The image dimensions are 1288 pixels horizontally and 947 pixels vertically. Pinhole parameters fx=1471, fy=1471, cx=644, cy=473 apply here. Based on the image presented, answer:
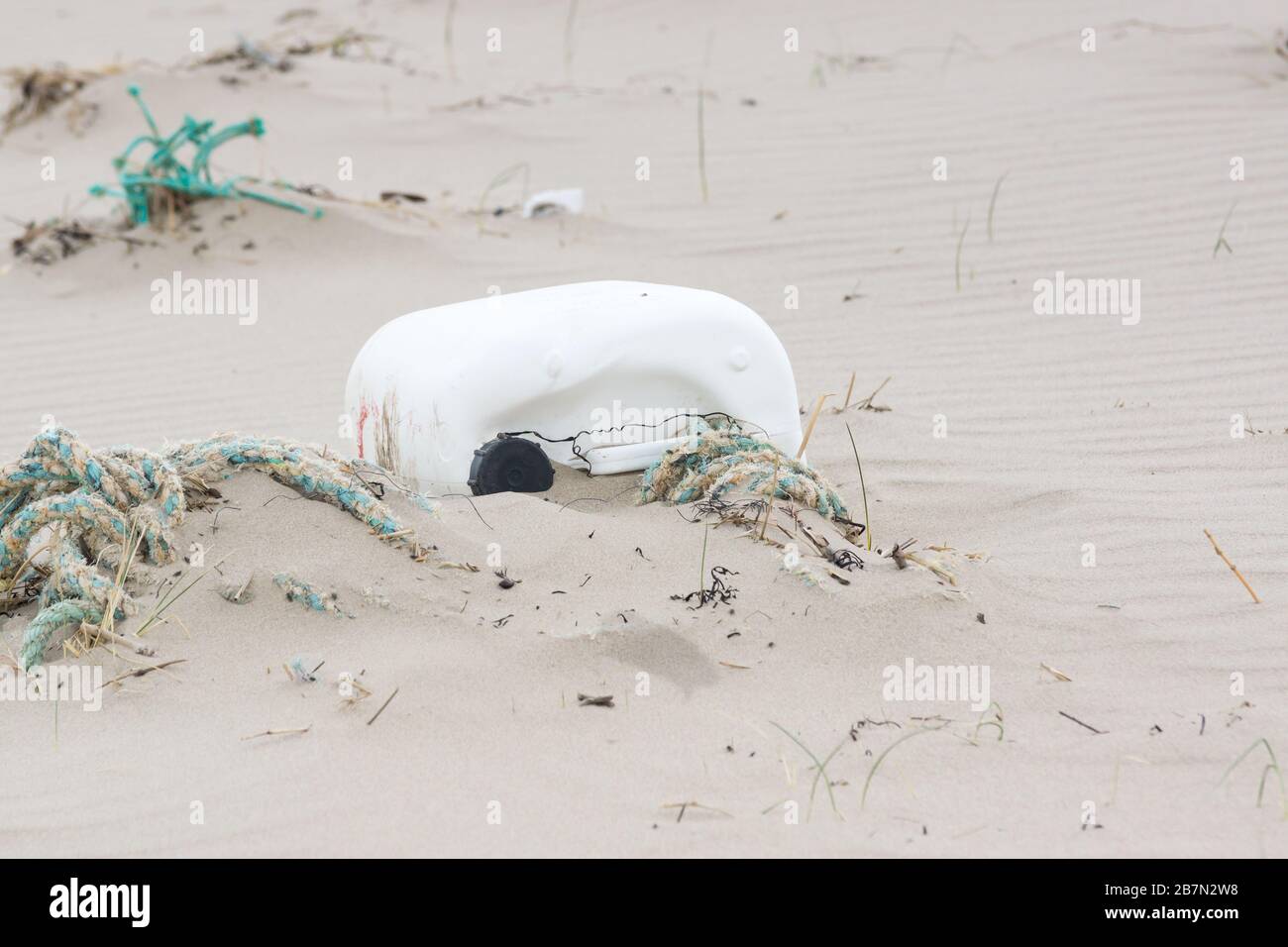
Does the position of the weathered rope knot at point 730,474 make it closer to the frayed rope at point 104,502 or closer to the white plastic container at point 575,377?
the white plastic container at point 575,377

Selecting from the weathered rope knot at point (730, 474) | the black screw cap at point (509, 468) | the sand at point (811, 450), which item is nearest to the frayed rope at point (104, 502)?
the sand at point (811, 450)

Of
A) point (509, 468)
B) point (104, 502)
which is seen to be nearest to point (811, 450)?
point (509, 468)

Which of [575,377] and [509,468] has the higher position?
[575,377]

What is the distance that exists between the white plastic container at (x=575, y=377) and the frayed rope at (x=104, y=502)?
0.88 ft

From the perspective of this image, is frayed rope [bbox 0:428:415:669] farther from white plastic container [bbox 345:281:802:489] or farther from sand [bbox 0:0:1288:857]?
white plastic container [bbox 345:281:802:489]

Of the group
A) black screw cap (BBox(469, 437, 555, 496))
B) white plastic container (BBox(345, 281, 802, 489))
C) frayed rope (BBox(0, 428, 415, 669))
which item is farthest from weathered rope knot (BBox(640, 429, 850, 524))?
frayed rope (BBox(0, 428, 415, 669))

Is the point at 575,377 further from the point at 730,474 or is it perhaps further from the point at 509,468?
the point at 730,474

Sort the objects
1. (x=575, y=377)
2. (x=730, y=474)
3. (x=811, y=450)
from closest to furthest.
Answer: (x=730, y=474) → (x=575, y=377) → (x=811, y=450)

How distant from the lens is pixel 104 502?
3039 mm

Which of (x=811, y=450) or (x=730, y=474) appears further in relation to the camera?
(x=811, y=450)

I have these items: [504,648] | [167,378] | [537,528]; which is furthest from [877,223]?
[504,648]

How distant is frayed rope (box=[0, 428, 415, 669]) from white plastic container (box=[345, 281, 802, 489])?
0.27 meters

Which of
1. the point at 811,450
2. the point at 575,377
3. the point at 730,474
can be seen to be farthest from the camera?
the point at 811,450

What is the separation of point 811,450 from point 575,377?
1194mm
